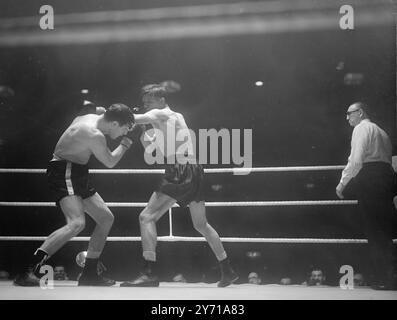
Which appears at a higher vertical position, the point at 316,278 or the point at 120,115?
the point at 120,115

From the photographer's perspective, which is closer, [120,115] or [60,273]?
[120,115]

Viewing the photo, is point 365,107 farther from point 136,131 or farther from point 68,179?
point 68,179

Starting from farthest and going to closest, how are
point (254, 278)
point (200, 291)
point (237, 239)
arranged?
point (254, 278) < point (237, 239) < point (200, 291)

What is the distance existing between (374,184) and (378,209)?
151mm

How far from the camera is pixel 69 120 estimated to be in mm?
3443

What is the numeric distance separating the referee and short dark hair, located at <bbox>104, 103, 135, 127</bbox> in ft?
4.31

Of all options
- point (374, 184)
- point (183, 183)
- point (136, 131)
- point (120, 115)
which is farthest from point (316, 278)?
point (120, 115)

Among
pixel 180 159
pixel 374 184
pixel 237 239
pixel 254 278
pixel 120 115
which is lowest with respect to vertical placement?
pixel 254 278

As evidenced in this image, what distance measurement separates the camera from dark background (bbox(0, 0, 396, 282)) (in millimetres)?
3328

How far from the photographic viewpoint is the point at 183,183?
3.05 m

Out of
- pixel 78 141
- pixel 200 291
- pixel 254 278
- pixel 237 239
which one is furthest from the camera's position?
pixel 254 278

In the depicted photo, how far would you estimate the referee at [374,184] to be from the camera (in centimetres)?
304
